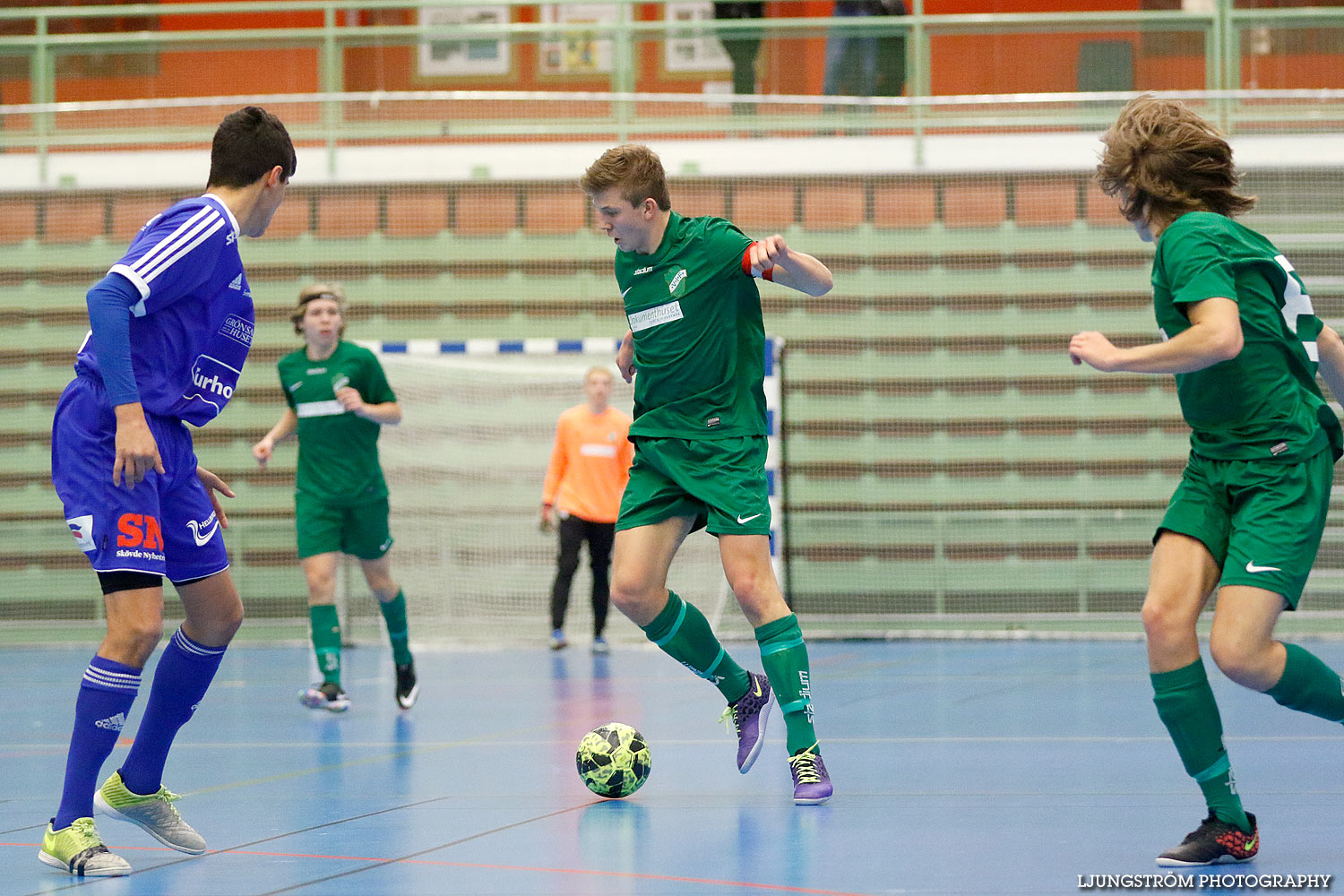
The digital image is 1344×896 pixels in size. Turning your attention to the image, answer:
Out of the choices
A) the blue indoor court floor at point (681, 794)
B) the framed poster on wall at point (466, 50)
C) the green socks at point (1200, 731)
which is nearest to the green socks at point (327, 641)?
the blue indoor court floor at point (681, 794)

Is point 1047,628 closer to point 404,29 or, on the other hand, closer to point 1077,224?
point 1077,224

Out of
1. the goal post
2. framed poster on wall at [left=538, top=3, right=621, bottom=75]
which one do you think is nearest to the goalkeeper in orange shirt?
the goal post

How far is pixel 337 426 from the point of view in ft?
24.6

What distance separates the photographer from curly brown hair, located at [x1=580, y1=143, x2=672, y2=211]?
14.8 ft

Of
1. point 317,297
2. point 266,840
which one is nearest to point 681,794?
point 266,840

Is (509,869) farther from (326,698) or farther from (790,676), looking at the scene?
(326,698)

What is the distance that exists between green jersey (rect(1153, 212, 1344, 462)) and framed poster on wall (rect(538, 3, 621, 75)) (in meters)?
9.04

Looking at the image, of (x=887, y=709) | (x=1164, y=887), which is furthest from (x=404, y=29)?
(x=1164, y=887)

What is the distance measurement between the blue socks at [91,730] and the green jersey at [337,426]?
3.79 meters

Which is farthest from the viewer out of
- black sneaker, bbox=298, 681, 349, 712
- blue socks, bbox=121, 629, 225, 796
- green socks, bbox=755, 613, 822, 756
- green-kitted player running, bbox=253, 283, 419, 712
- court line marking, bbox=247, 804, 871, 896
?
green-kitted player running, bbox=253, 283, 419, 712

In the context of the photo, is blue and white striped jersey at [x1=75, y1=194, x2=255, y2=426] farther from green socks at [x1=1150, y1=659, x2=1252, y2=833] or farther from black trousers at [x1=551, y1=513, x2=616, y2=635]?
black trousers at [x1=551, y1=513, x2=616, y2=635]

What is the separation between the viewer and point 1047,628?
11547 millimetres

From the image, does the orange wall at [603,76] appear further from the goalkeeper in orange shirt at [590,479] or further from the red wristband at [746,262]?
the red wristband at [746,262]

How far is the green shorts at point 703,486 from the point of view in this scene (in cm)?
453
